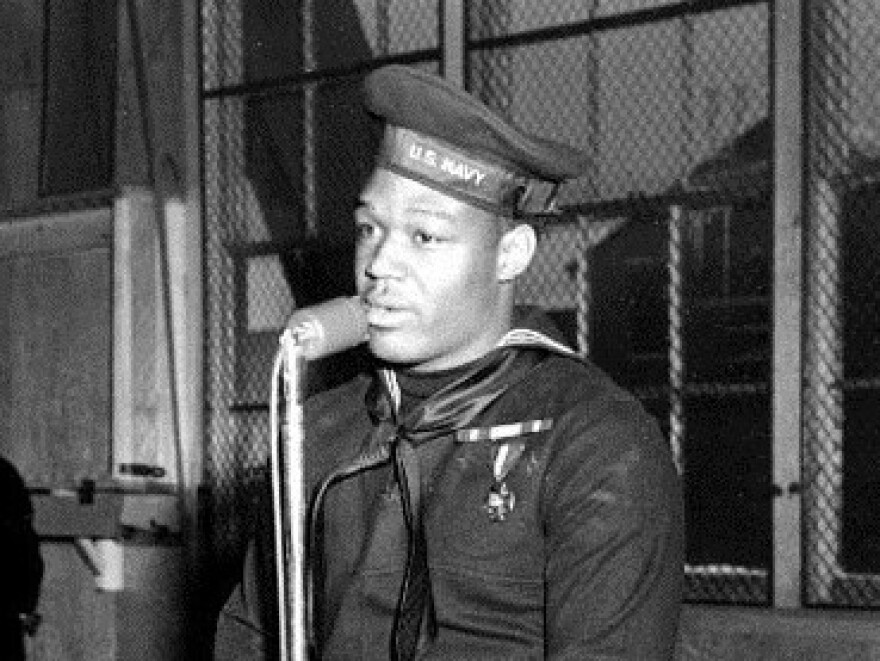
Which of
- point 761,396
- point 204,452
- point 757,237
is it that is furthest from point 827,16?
point 204,452

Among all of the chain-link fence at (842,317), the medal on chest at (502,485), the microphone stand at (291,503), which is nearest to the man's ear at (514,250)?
the medal on chest at (502,485)

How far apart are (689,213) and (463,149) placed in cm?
322

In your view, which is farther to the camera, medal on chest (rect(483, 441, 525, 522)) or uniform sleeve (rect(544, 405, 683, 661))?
medal on chest (rect(483, 441, 525, 522))

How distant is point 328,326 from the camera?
6.54ft

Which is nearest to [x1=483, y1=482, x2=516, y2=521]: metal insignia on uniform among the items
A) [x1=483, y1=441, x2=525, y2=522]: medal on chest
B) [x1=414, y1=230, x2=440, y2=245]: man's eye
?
[x1=483, y1=441, x2=525, y2=522]: medal on chest

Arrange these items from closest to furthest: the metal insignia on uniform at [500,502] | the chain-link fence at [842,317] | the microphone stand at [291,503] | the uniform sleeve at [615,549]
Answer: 1. the microphone stand at [291,503]
2. the uniform sleeve at [615,549]
3. the metal insignia on uniform at [500,502]
4. the chain-link fence at [842,317]

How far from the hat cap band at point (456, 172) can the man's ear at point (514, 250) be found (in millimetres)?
27

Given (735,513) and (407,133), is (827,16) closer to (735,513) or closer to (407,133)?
(735,513)

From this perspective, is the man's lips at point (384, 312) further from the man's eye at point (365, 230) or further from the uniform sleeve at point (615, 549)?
the uniform sleeve at point (615, 549)

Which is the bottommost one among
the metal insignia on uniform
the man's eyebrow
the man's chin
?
the metal insignia on uniform

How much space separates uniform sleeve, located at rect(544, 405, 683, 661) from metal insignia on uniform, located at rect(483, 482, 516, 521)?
0.05 meters

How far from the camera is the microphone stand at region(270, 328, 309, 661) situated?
1905 mm

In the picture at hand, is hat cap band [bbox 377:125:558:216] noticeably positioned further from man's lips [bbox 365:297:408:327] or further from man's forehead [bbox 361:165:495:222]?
man's lips [bbox 365:297:408:327]

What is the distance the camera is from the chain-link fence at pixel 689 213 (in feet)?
16.6
